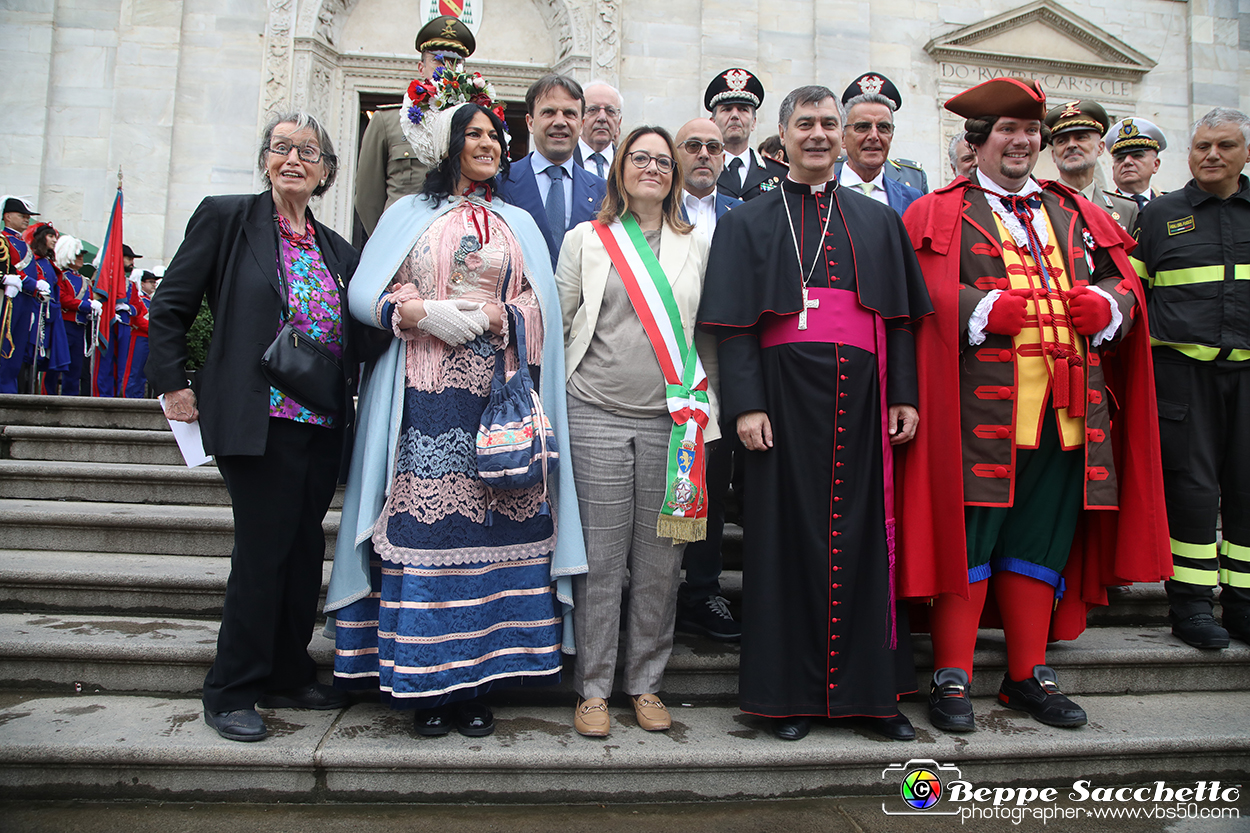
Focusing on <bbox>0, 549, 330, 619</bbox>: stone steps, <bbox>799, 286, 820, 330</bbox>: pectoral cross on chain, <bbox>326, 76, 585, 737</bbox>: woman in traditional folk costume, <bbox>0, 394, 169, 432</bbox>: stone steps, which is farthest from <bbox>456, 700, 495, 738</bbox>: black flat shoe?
<bbox>0, 394, 169, 432</bbox>: stone steps

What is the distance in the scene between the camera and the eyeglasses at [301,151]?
9.36 feet

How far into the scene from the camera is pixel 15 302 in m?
7.97

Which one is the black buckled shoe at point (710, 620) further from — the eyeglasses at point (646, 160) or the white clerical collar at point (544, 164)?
the white clerical collar at point (544, 164)

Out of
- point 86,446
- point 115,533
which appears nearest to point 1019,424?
point 115,533

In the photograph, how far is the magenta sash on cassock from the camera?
113 inches

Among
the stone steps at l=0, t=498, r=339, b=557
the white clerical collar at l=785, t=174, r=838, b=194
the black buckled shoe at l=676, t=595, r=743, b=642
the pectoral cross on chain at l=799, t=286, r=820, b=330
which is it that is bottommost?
the black buckled shoe at l=676, t=595, r=743, b=642

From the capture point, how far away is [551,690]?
3.09 metres

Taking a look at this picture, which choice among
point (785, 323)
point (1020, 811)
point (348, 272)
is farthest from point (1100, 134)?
point (348, 272)

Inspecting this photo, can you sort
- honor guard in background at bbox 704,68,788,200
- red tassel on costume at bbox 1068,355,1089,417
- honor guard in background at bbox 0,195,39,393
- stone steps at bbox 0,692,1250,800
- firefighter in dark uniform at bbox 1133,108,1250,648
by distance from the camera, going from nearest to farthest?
stone steps at bbox 0,692,1250,800, red tassel on costume at bbox 1068,355,1089,417, firefighter in dark uniform at bbox 1133,108,1250,648, honor guard in background at bbox 704,68,788,200, honor guard in background at bbox 0,195,39,393

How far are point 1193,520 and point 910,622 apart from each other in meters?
1.55

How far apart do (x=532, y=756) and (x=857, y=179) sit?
331 cm

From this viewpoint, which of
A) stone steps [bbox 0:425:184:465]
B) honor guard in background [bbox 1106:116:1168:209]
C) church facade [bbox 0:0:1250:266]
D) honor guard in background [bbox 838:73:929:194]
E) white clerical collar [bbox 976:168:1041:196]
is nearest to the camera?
white clerical collar [bbox 976:168:1041:196]

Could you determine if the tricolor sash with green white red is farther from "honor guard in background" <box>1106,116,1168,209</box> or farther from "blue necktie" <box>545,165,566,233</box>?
"honor guard in background" <box>1106,116,1168,209</box>

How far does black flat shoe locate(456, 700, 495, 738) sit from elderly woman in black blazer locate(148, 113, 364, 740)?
1.73 feet
